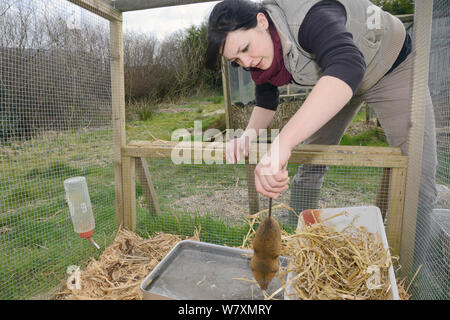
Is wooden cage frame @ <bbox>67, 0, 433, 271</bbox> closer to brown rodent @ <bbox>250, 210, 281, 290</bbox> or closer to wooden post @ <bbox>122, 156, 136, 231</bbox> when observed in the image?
wooden post @ <bbox>122, 156, 136, 231</bbox>

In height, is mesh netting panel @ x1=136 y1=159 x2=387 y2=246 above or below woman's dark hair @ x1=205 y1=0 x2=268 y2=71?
below

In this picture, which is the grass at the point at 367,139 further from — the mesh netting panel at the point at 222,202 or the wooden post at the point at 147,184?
the wooden post at the point at 147,184

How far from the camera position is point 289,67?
1.19m

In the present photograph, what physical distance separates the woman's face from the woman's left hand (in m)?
0.46

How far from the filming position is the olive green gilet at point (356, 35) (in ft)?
3.54

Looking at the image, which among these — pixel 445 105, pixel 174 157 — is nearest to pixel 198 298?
pixel 174 157

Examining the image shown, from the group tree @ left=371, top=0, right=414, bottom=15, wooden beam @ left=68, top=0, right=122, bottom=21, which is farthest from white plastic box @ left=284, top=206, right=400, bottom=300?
tree @ left=371, top=0, right=414, bottom=15

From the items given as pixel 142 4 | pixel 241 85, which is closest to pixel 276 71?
pixel 142 4

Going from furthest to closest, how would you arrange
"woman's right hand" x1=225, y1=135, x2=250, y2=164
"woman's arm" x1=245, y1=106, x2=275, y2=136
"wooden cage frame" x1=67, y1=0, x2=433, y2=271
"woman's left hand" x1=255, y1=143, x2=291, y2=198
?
"woman's arm" x1=245, y1=106, x2=275, y2=136, "woman's right hand" x1=225, y1=135, x2=250, y2=164, "wooden cage frame" x1=67, y1=0, x2=433, y2=271, "woman's left hand" x1=255, y1=143, x2=291, y2=198

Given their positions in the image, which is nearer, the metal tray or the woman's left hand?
the woman's left hand

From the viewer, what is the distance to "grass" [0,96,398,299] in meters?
1.30

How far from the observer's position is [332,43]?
876 millimetres

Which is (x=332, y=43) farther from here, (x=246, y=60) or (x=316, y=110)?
(x=246, y=60)

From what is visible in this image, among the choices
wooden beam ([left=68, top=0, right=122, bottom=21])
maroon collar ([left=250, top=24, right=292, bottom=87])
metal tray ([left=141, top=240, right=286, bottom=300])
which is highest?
wooden beam ([left=68, top=0, right=122, bottom=21])
